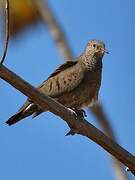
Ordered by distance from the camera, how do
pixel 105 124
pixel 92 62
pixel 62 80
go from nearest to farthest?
pixel 62 80 < pixel 92 62 < pixel 105 124

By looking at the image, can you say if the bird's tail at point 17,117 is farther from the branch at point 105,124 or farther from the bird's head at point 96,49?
the branch at point 105,124

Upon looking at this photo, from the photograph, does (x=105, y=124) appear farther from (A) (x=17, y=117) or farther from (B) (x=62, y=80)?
(A) (x=17, y=117)

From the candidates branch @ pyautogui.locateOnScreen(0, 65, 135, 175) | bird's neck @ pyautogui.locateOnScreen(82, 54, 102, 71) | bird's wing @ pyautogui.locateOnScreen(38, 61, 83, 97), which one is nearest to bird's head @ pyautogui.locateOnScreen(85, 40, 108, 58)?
bird's neck @ pyautogui.locateOnScreen(82, 54, 102, 71)

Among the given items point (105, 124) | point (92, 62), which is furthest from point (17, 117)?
point (105, 124)

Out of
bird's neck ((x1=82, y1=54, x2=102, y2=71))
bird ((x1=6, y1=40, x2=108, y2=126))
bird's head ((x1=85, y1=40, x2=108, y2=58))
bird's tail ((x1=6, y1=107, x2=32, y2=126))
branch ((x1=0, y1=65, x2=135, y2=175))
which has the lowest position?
branch ((x1=0, y1=65, x2=135, y2=175))

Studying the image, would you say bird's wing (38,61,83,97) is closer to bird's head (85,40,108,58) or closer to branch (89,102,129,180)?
bird's head (85,40,108,58)

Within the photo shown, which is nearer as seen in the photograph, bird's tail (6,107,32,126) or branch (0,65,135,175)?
branch (0,65,135,175)

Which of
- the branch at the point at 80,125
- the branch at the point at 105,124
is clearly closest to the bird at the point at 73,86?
the branch at the point at 80,125
